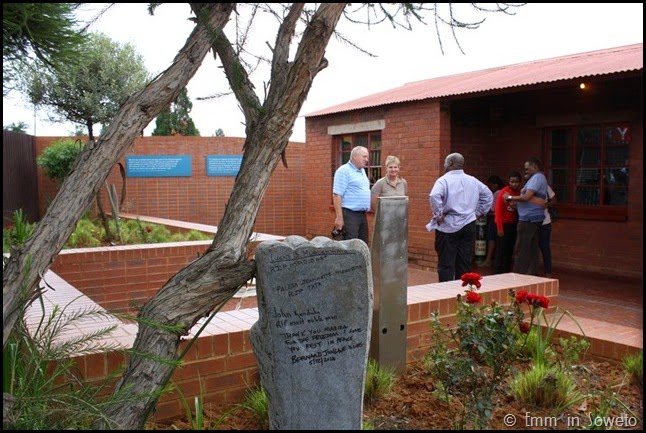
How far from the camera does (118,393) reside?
2475 mm

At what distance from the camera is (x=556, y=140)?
10.1 meters

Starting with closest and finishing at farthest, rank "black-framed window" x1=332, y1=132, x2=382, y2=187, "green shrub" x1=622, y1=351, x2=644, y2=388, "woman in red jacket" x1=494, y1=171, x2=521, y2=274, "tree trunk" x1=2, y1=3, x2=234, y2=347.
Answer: "tree trunk" x1=2, y1=3, x2=234, y2=347
"green shrub" x1=622, y1=351, x2=644, y2=388
"woman in red jacket" x1=494, y1=171, x2=521, y2=274
"black-framed window" x1=332, y1=132, x2=382, y2=187

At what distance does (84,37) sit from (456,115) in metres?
9.17

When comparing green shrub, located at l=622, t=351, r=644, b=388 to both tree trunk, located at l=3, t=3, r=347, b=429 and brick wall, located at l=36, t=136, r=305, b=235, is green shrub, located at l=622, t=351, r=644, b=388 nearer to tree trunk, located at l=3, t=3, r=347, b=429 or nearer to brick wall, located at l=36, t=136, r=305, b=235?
tree trunk, located at l=3, t=3, r=347, b=429

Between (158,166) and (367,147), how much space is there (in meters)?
6.41

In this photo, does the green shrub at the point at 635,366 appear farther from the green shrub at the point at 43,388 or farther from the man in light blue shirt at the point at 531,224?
the man in light blue shirt at the point at 531,224

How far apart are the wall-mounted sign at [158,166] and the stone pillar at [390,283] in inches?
490

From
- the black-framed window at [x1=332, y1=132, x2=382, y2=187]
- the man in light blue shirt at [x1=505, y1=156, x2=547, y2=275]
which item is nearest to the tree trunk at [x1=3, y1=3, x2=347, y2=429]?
the man in light blue shirt at [x1=505, y1=156, x2=547, y2=275]

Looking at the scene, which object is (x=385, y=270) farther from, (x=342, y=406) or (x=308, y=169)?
(x=308, y=169)

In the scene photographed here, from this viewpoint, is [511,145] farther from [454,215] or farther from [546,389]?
[546,389]

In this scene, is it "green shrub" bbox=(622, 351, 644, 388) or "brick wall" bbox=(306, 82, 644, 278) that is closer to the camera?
"green shrub" bbox=(622, 351, 644, 388)

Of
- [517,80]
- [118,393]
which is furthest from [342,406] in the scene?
[517,80]

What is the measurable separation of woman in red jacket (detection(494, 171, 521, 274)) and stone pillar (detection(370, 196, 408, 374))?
4871 millimetres

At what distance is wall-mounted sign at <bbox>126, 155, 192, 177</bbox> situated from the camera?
15383 millimetres
